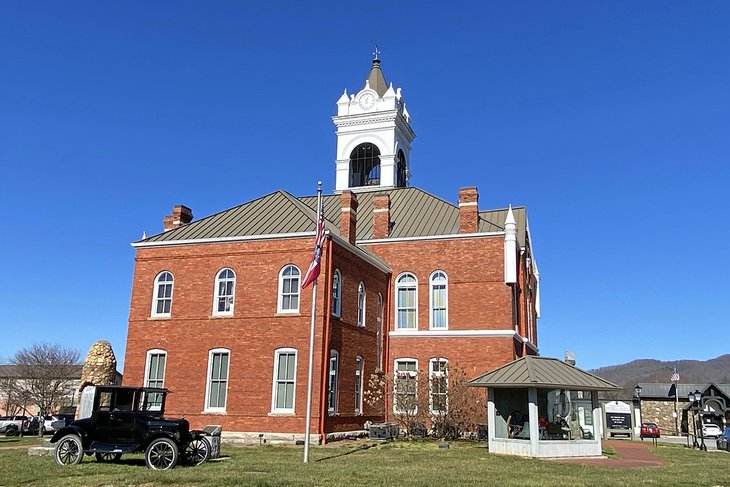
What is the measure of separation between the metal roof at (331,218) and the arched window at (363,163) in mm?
2817

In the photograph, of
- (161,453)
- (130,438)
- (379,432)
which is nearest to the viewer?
(161,453)

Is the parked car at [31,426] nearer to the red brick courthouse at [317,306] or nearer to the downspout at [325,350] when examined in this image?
the red brick courthouse at [317,306]

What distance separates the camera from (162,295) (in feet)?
90.1

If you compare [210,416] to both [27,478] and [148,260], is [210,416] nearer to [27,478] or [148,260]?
[148,260]

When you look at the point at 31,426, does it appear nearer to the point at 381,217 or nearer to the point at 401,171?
the point at 381,217

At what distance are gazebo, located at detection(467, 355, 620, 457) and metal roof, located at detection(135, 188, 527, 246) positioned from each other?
937cm

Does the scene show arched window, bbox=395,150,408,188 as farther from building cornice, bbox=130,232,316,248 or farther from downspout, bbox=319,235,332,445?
downspout, bbox=319,235,332,445

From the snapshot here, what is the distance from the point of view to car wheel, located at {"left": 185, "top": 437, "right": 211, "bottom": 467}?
16.7 meters

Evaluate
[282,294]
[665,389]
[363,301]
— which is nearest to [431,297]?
[363,301]

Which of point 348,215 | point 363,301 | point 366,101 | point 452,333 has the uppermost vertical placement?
point 366,101

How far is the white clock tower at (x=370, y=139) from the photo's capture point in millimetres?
40072

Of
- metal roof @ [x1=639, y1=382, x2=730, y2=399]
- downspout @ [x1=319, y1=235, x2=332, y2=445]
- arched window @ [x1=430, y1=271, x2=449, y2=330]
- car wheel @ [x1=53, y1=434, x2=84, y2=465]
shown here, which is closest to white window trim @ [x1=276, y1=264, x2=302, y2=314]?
downspout @ [x1=319, y1=235, x2=332, y2=445]

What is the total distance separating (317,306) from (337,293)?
1615mm

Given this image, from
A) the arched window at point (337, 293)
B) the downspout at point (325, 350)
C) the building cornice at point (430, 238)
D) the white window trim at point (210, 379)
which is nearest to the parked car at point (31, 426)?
the white window trim at point (210, 379)
